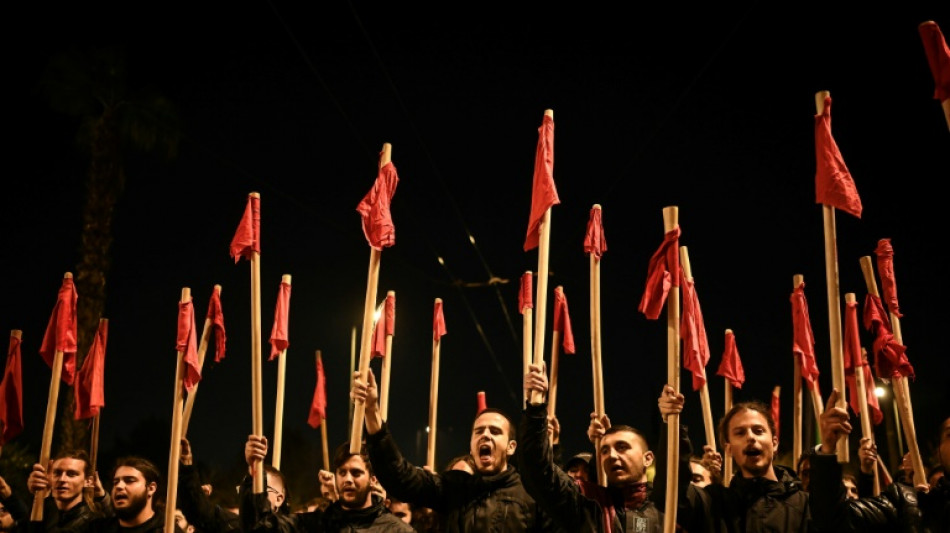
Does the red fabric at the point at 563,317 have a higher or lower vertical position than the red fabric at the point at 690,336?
higher

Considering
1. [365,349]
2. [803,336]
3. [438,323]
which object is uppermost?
[438,323]

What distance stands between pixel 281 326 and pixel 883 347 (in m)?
4.62

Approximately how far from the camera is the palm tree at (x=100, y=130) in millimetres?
14781

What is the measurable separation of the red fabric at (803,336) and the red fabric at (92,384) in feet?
19.2

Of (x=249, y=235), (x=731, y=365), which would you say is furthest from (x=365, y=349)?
(x=731, y=365)

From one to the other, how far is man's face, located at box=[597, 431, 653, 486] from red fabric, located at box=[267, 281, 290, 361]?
3.28 metres

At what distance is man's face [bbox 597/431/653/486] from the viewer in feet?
17.8

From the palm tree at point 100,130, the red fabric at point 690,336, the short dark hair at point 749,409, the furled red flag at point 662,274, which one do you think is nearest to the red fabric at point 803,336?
the red fabric at point 690,336

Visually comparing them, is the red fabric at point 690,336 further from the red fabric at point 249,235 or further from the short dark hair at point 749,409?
the red fabric at point 249,235

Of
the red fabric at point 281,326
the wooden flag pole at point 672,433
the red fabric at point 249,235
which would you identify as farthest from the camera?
the red fabric at point 281,326

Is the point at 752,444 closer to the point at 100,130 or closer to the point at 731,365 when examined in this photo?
the point at 731,365

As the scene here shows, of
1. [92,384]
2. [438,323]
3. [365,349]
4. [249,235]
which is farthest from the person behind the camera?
[438,323]

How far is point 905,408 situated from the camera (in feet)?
19.7

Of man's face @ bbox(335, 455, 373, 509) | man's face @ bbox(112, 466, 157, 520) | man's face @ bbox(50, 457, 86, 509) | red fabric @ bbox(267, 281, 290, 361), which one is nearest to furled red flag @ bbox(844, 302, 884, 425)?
man's face @ bbox(335, 455, 373, 509)
